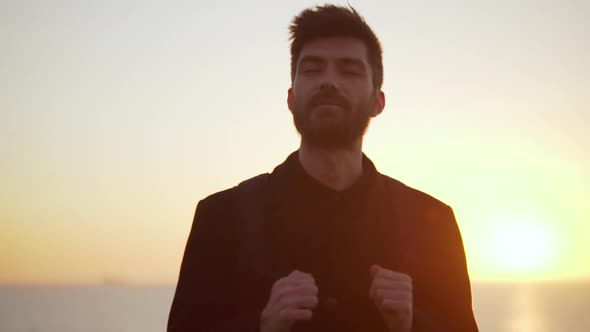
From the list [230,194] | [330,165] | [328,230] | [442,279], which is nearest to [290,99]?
[330,165]

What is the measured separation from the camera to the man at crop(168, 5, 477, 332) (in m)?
5.06

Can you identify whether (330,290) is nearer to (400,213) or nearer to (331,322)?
(331,322)

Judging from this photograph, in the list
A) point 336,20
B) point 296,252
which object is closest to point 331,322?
point 296,252

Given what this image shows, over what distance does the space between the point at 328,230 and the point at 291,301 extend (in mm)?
956

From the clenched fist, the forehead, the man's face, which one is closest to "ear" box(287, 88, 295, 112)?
the man's face

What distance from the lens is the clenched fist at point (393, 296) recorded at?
455 cm

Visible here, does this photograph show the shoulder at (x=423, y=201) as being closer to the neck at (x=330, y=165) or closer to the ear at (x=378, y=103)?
the neck at (x=330, y=165)

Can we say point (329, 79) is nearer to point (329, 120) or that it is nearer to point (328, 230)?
point (329, 120)

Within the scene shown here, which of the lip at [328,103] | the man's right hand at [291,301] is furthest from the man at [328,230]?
the man's right hand at [291,301]

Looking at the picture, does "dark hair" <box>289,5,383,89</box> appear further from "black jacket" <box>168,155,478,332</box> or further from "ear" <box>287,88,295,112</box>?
"black jacket" <box>168,155,478,332</box>

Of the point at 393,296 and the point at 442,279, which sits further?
the point at 442,279

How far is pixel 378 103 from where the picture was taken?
5.86 meters

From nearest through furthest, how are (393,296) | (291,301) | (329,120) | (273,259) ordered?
1. (291,301)
2. (393,296)
3. (273,259)
4. (329,120)

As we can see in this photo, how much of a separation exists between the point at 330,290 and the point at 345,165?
109 centimetres
